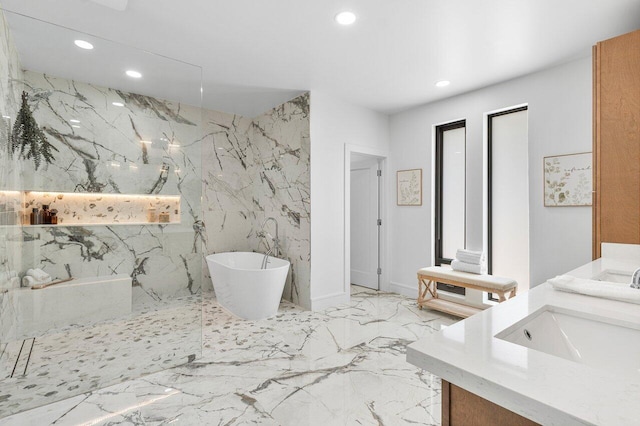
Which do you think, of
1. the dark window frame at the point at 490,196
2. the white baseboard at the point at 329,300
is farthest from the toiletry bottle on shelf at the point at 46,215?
the dark window frame at the point at 490,196

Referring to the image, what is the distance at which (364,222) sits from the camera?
5047 mm

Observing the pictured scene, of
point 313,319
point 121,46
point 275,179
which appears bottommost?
point 313,319

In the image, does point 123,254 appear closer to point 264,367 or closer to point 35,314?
point 35,314

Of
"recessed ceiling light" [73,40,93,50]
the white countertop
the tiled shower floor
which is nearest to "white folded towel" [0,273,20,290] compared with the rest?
the tiled shower floor

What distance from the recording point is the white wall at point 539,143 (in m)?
3.01

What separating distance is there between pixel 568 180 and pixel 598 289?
231 cm

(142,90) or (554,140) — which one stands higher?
(142,90)

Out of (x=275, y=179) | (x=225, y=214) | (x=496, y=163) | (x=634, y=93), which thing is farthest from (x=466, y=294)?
(x=225, y=214)

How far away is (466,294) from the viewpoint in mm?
3789

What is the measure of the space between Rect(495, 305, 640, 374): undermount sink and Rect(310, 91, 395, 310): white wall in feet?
9.40

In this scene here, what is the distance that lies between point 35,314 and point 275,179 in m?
2.97

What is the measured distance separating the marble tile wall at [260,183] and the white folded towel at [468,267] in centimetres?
177

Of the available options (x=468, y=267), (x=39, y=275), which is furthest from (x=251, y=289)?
(x=468, y=267)

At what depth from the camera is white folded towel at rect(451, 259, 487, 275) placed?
11.5ft
